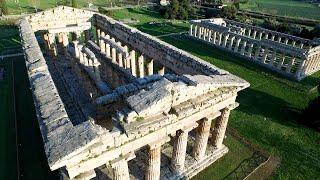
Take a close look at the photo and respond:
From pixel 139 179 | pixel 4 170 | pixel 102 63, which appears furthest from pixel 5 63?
pixel 139 179

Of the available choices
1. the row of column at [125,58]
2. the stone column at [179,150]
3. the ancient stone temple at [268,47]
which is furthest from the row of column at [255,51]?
the stone column at [179,150]

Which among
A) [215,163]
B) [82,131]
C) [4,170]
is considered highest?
[82,131]

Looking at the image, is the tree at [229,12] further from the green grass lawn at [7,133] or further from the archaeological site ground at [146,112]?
the green grass lawn at [7,133]

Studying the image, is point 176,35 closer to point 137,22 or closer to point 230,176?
point 137,22

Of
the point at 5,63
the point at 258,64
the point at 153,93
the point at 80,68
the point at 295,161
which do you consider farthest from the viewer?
the point at 258,64

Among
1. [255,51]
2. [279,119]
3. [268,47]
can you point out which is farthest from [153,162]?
[255,51]

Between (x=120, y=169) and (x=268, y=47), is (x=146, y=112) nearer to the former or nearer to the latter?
(x=120, y=169)

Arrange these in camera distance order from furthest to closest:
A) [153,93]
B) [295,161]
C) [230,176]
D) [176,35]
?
[176,35] < [295,161] < [230,176] < [153,93]

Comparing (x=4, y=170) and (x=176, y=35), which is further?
(x=176, y=35)
